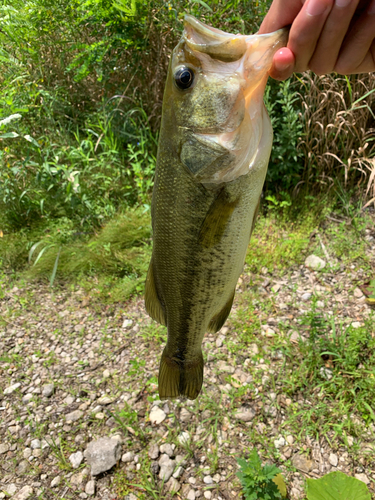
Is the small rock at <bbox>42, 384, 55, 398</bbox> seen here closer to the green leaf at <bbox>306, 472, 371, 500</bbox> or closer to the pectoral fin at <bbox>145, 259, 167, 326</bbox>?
the pectoral fin at <bbox>145, 259, 167, 326</bbox>

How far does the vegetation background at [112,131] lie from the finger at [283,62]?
7.37ft

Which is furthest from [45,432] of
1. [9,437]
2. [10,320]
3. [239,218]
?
[239,218]

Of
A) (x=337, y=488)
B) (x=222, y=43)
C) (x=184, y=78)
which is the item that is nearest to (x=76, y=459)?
(x=337, y=488)

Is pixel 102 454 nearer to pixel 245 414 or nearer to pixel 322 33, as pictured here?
pixel 245 414

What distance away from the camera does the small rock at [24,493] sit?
6.84 feet

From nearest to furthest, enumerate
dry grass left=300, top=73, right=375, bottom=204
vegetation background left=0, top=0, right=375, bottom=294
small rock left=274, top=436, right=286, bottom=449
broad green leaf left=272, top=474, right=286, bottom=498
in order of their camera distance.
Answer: broad green leaf left=272, top=474, right=286, bottom=498 < small rock left=274, top=436, right=286, bottom=449 < dry grass left=300, top=73, right=375, bottom=204 < vegetation background left=0, top=0, right=375, bottom=294

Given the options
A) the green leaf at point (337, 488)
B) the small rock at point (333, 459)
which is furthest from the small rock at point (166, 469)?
the small rock at point (333, 459)

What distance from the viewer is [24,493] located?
6.90 ft

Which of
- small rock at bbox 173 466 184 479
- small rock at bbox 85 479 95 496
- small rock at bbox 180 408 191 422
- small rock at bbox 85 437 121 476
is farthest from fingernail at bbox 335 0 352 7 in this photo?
small rock at bbox 85 479 95 496

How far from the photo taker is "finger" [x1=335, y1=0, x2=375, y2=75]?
1282 mm

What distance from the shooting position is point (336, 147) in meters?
3.69

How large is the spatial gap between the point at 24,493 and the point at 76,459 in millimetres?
350

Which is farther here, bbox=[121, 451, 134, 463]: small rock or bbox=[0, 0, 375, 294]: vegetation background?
bbox=[0, 0, 375, 294]: vegetation background

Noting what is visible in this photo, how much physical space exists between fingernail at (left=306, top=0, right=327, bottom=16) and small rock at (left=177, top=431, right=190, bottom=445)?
2497mm
